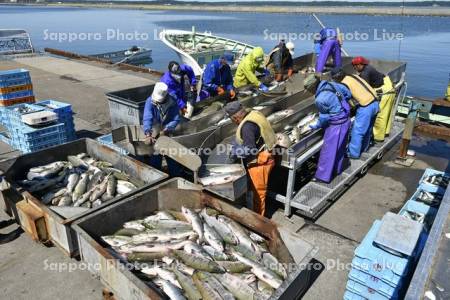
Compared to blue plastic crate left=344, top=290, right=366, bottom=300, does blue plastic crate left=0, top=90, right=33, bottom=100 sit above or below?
above

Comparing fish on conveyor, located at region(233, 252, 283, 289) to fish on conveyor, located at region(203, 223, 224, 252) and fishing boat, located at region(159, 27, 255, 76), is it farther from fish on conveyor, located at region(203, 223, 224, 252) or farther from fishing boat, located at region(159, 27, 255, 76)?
fishing boat, located at region(159, 27, 255, 76)

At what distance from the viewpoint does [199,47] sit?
1958 cm

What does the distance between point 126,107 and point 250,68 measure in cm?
328

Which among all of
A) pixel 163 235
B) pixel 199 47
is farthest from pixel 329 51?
pixel 199 47

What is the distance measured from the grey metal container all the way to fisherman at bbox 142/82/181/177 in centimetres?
73

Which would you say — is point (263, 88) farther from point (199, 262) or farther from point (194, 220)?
point (199, 262)

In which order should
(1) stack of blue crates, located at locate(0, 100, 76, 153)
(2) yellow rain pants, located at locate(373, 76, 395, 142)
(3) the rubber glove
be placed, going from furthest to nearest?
(3) the rubber glove
(2) yellow rain pants, located at locate(373, 76, 395, 142)
(1) stack of blue crates, located at locate(0, 100, 76, 153)

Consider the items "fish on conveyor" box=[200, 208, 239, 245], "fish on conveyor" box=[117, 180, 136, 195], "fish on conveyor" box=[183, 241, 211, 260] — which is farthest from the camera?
"fish on conveyor" box=[117, 180, 136, 195]

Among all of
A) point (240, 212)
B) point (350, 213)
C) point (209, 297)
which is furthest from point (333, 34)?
point (209, 297)

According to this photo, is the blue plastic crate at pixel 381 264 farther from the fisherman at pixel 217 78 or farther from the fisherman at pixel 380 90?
the fisherman at pixel 217 78

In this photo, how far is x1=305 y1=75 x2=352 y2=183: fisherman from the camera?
18.6ft

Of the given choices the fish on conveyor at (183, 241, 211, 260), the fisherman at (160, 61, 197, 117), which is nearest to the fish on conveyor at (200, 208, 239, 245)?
the fish on conveyor at (183, 241, 211, 260)

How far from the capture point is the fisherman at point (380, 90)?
7.24 metres

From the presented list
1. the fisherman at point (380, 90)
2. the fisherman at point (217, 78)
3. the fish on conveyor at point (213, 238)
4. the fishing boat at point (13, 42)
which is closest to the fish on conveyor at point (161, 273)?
the fish on conveyor at point (213, 238)
